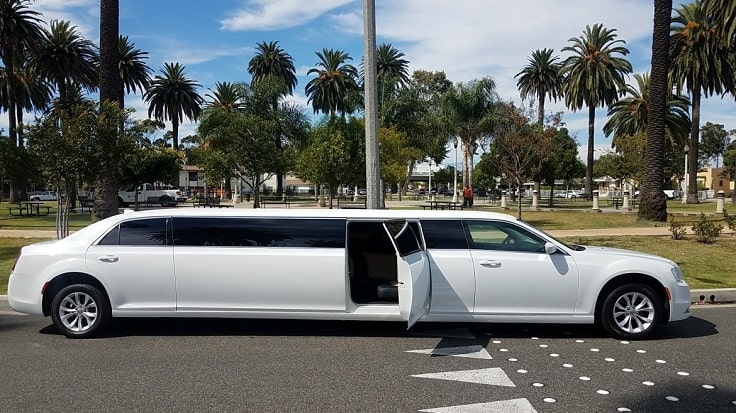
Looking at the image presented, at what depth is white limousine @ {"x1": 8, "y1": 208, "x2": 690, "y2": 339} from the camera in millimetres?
6473

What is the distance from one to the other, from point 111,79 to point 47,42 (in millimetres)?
31511

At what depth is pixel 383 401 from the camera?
15.2ft

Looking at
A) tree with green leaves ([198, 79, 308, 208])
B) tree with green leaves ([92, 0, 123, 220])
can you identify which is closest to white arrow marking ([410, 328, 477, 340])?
tree with green leaves ([92, 0, 123, 220])

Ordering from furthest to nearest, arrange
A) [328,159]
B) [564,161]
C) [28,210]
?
[564,161]
[28,210]
[328,159]

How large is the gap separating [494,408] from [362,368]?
1.47m

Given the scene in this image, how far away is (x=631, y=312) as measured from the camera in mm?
6531

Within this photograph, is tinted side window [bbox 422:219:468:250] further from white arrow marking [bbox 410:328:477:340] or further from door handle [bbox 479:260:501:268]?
white arrow marking [bbox 410:328:477:340]

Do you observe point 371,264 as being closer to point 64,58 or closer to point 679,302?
point 679,302

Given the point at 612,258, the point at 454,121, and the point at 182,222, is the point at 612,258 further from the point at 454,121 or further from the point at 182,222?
the point at 454,121

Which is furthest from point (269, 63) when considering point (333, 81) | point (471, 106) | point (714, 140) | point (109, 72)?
point (714, 140)

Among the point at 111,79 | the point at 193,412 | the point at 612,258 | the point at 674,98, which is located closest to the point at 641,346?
the point at 612,258

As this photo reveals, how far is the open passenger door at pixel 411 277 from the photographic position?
595cm

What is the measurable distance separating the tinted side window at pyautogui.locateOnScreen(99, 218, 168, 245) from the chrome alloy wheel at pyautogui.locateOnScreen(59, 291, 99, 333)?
678 mm

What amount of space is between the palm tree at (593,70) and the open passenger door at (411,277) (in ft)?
157
